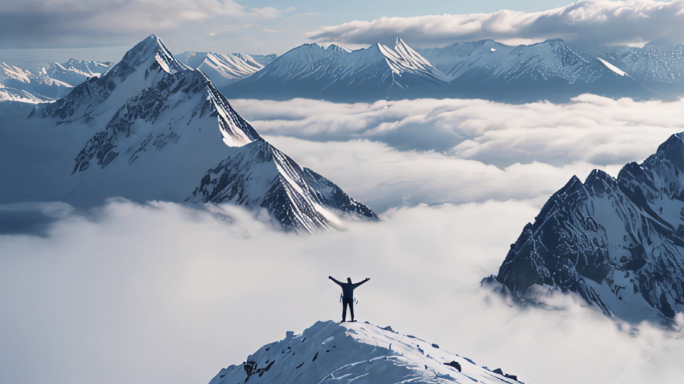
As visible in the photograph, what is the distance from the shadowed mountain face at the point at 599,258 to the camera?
181250 millimetres

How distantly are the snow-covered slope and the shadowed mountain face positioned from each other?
146 metres

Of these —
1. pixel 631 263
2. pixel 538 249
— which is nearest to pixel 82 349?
pixel 538 249

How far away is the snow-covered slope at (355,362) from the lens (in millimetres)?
34375

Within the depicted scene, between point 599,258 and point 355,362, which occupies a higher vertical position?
point 355,362

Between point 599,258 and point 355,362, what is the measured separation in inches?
6897

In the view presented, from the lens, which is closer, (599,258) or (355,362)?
(355,362)

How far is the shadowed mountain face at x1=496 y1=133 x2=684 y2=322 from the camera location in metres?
181

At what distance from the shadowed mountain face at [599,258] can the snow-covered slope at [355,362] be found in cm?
14601

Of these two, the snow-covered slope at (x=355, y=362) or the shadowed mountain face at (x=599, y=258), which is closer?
the snow-covered slope at (x=355, y=362)

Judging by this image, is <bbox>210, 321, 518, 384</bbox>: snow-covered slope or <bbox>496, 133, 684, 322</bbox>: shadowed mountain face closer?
<bbox>210, 321, 518, 384</bbox>: snow-covered slope

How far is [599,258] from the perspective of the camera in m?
184

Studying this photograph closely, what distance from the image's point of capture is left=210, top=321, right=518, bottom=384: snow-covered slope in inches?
1353

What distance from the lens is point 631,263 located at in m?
185

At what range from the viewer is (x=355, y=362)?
3612cm
